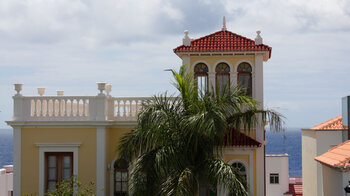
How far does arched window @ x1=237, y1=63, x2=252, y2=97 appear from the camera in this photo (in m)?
23.2

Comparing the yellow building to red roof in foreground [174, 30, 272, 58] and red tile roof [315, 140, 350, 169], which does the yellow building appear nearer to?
red roof in foreground [174, 30, 272, 58]

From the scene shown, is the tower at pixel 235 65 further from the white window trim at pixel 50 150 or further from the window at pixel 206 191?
the white window trim at pixel 50 150

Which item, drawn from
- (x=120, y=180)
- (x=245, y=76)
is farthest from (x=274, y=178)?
(x=120, y=180)

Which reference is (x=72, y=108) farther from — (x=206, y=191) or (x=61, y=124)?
(x=206, y=191)

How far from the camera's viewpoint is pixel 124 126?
23.3m

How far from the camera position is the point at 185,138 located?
19.9m

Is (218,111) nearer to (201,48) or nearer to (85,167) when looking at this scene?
(201,48)

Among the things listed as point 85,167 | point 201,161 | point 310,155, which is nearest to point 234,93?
point 201,161

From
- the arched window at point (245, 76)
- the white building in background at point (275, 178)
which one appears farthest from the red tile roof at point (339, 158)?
the white building in background at point (275, 178)

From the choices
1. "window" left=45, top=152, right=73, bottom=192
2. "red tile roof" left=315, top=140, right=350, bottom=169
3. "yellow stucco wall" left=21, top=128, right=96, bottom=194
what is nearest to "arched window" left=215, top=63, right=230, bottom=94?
"red tile roof" left=315, top=140, right=350, bottom=169

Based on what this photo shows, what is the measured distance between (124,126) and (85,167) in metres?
2.16

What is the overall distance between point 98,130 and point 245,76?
6009 mm

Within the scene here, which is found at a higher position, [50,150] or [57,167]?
[50,150]

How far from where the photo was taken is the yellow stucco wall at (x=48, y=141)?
22.8m
